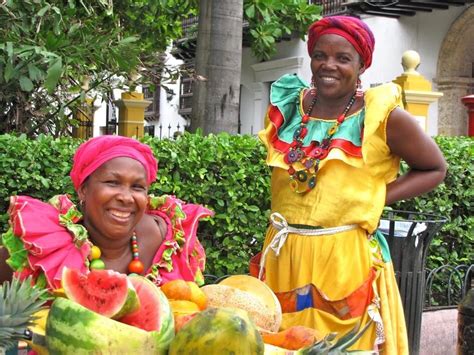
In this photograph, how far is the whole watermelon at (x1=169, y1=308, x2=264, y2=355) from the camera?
180 centimetres

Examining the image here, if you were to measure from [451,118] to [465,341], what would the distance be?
15521 millimetres

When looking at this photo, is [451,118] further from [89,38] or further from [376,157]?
[376,157]

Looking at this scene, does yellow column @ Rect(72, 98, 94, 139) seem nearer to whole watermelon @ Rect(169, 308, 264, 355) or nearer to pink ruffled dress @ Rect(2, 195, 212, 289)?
pink ruffled dress @ Rect(2, 195, 212, 289)

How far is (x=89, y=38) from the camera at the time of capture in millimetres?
6254

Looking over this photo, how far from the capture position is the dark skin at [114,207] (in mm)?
2631

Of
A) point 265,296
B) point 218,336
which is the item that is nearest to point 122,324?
point 218,336

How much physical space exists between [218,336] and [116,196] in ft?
2.97

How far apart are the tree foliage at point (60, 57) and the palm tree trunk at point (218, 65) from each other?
333 mm

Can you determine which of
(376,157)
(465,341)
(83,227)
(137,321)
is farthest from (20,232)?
(465,341)

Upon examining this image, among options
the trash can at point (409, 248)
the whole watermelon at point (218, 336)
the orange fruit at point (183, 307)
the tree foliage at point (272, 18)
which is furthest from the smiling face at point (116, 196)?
the tree foliage at point (272, 18)

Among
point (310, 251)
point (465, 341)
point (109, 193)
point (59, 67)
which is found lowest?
point (465, 341)

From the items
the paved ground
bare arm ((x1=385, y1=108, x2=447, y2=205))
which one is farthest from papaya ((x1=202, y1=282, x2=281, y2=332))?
the paved ground

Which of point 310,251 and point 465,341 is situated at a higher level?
point 310,251

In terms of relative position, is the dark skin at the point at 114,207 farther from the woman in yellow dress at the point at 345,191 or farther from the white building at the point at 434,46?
the white building at the point at 434,46
